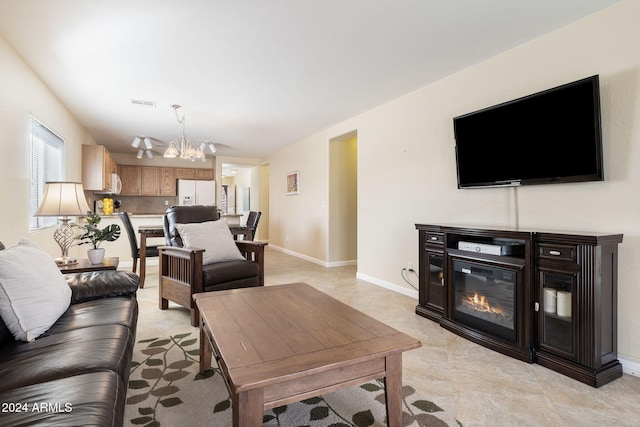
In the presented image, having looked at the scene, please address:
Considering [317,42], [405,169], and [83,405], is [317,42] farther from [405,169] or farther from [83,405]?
[83,405]

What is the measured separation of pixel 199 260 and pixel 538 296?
8.40 ft

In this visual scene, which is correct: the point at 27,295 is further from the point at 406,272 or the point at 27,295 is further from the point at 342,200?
the point at 342,200

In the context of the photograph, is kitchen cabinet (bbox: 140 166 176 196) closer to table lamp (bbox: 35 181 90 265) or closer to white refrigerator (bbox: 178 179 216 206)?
white refrigerator (bbox: 178 179 216 206)

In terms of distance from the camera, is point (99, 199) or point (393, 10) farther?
point (99, 199)

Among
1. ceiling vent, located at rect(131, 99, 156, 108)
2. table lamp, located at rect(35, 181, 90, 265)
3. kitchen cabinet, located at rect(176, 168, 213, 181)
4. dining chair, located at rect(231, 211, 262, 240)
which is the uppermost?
ceiling vent, located at rect(131, 99, 156, 108)

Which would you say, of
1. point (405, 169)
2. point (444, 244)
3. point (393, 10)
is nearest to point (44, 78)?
point (393, 10)

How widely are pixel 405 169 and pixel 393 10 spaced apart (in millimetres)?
1894

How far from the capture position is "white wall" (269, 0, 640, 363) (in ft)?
6.62

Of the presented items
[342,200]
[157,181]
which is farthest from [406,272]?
[157,181]

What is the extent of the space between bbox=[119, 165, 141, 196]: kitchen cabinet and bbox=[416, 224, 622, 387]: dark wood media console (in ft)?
23.5

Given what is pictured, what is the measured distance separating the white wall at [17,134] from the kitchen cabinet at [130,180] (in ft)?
13.7

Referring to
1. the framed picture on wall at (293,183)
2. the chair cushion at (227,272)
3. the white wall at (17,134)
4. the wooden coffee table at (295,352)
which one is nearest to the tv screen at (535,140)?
the wooden coffee table at (295,352)

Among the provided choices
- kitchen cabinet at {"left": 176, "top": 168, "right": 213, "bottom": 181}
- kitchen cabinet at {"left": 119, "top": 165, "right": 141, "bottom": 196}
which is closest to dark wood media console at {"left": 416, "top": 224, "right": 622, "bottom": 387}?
kitchen cabinet at {"left": 176, "top": 168, "right": 213, "bottom": 181}

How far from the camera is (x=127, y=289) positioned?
2107 millimetres
